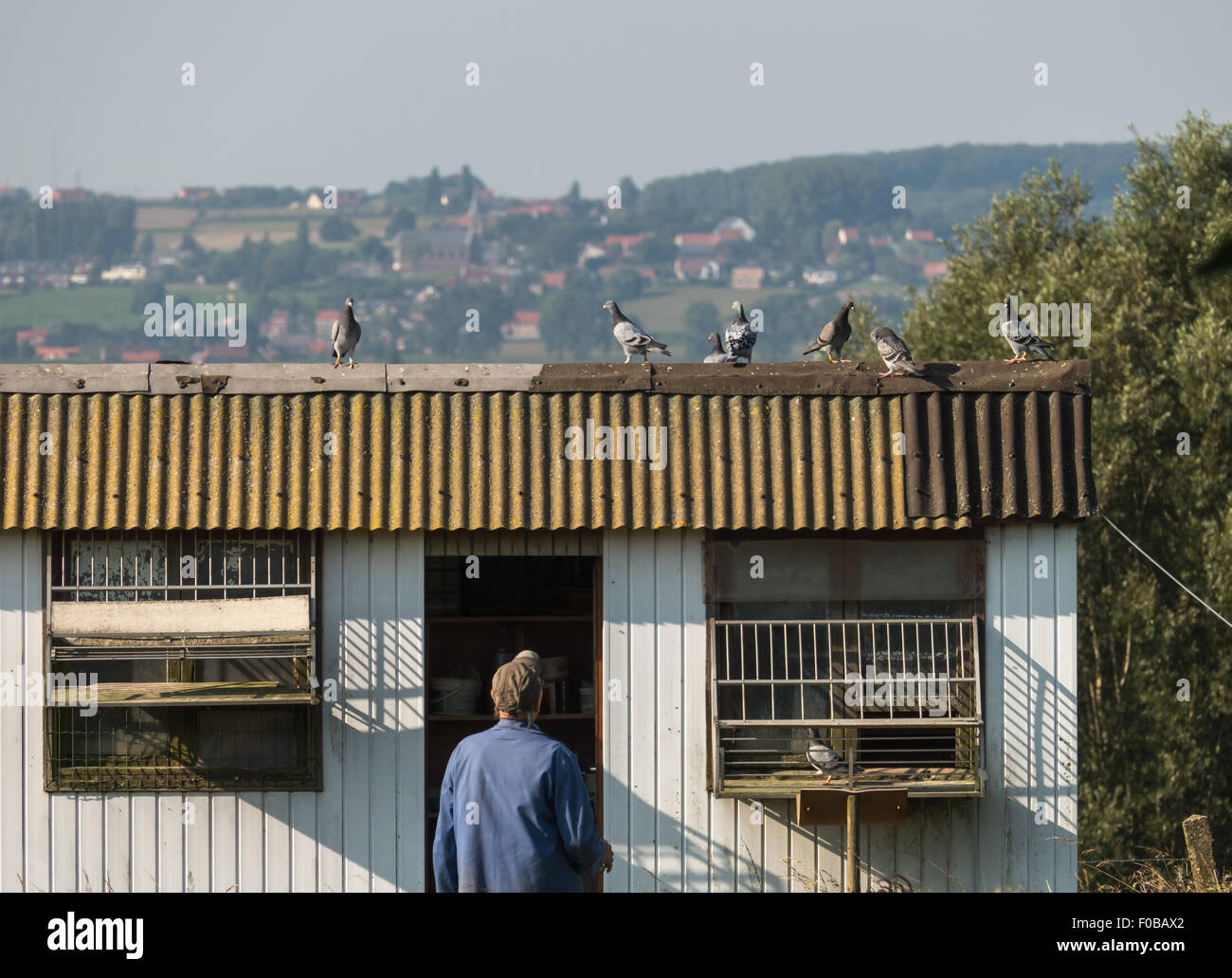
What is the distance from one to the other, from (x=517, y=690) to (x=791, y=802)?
4.31 meters

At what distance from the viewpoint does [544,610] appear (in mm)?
13430

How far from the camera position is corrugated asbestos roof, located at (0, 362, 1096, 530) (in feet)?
35.1

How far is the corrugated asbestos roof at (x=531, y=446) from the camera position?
10711 mm

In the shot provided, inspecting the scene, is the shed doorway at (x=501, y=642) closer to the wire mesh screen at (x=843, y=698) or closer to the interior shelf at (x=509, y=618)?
the interior shelf at (x=509, y=618)

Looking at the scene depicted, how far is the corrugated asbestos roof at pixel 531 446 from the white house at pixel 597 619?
2 centimetres

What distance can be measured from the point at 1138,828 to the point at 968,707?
822 inches

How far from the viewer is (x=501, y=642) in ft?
45.7

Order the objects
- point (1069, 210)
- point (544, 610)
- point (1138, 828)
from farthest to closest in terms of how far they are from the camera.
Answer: point (1069, 210)
point (1138, 828)
point (544, 610)

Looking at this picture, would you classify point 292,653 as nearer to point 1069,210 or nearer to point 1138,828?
point 1138,828

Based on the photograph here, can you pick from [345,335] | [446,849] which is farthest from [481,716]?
[446,849]

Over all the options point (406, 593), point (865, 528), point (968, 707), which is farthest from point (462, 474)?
point (968, 707)

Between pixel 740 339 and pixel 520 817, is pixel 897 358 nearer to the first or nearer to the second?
pixel 740 339

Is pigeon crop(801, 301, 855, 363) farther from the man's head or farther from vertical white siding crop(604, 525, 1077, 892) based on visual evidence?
the man's head

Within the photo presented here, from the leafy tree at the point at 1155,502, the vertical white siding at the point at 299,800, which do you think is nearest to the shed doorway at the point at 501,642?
the vertical white siding at the point at 299,800
